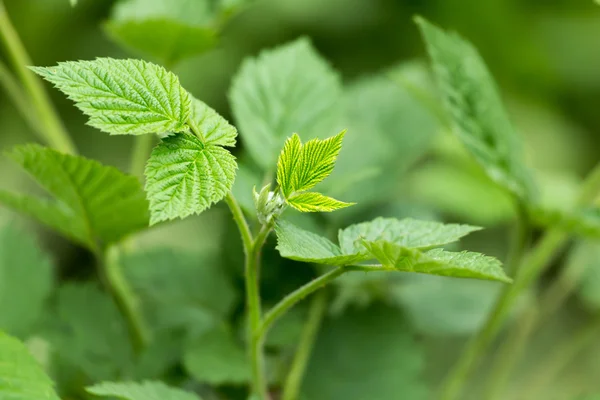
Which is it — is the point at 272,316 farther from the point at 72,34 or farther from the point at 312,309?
the point at 72,34

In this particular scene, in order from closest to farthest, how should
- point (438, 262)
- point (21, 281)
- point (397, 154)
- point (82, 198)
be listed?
1. point (438, 262)
2. point (82, 198)
3. point (21, 281)
4. point (397, 154)

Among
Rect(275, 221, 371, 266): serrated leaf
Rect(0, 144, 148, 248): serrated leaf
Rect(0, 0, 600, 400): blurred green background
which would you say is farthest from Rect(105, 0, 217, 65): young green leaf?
Rect(275, 221, 371, 266): serrated leaf

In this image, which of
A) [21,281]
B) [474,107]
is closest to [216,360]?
[21,281]

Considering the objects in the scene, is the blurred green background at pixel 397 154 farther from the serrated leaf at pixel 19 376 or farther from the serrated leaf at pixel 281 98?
the serrated leaf at pixel 19 376

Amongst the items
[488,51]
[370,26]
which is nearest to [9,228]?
[370,26]

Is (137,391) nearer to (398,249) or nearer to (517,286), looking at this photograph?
(398,249)

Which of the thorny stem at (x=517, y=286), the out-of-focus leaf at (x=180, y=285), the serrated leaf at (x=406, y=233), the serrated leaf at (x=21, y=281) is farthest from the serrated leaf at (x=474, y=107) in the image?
the serrated leaf at (x=21, y=281)

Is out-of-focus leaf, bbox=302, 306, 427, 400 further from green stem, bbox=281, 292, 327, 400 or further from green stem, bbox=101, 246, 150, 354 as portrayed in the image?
green stem, bbox=101, 246, 150, 354
